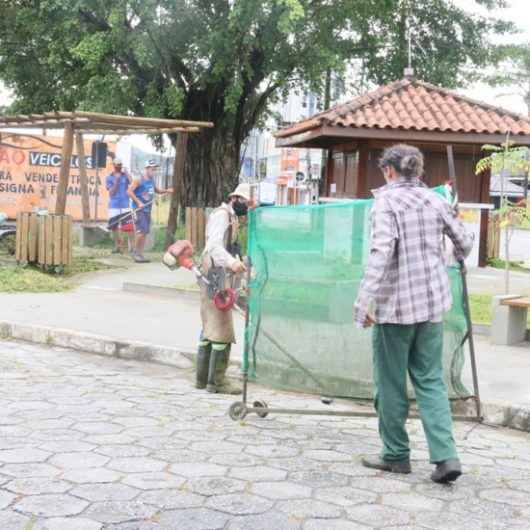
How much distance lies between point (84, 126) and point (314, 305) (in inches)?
421

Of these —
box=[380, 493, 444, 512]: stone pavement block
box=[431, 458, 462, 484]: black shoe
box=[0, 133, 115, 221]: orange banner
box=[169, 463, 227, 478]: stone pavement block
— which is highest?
box=[0, 133, 115, 221]: orange banner

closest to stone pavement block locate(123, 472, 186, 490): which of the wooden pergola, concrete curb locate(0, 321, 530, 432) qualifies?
concrete curb locate(0, 321, 530, 432)

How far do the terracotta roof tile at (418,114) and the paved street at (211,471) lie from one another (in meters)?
9.03

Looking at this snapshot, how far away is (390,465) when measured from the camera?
4.96 meters

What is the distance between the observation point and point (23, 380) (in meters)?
7.20

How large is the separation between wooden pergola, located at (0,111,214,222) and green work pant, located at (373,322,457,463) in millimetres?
9824

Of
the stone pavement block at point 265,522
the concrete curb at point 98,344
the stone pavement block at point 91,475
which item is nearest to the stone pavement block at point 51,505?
the stone pavement block at point 91,475

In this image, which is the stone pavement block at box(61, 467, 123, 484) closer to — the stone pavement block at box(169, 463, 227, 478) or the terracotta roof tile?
the stone pavement block at box(169, 463, 227, 478)

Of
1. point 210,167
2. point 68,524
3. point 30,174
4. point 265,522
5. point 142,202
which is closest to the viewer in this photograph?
point 68,524

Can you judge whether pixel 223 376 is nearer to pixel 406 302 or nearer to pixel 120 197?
pixel 406 302

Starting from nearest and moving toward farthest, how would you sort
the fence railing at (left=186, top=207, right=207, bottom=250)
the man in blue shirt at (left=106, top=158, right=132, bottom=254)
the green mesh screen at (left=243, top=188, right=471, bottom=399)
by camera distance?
the green mesh screen at (left=243, top=188, right=471, bottom=399) < the man in blue shirt at (left=106, top=158, right=132, bottom=254) < the fence railing at (left=186, top=207, right=207, bottom=250)

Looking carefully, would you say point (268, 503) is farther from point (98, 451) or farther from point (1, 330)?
point (1, 330)

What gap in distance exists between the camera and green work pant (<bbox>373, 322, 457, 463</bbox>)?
4.83 meters

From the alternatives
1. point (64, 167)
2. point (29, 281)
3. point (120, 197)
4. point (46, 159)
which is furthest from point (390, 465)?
point (46, 159)
